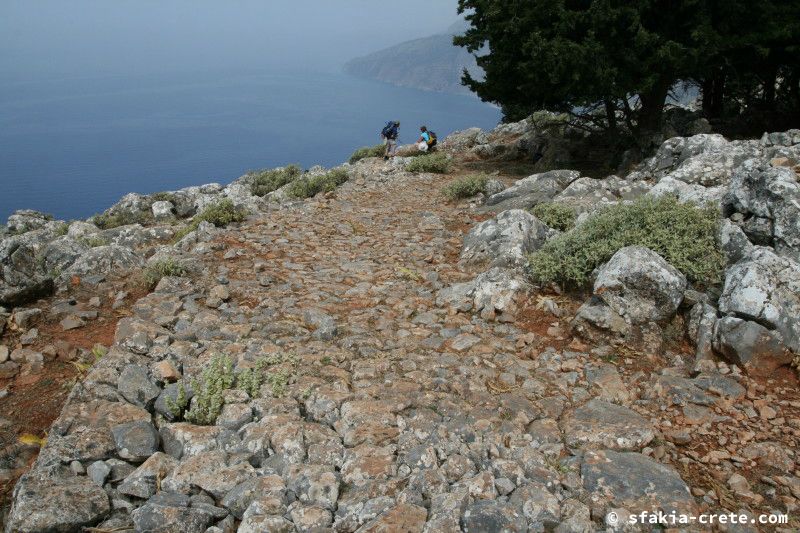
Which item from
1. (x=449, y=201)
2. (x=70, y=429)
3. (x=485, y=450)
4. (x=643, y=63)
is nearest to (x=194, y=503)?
(x=70, y=429)

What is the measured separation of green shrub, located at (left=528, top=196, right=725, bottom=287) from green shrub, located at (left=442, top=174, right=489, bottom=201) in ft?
20.2

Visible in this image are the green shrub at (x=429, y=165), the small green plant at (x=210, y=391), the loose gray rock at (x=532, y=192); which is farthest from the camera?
the green shrub at (x=429, y=165)

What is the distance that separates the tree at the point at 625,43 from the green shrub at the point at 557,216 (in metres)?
5.72

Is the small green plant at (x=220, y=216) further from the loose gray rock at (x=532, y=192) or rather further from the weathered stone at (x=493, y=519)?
the weathered stone at (x=493, y=519)

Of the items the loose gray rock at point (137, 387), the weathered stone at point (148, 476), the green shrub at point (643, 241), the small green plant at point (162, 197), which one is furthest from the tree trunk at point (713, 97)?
the small green plant at point (162, 197)

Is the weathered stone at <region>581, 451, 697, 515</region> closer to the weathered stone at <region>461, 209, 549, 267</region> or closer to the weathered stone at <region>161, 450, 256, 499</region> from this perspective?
the weathered stone at <region>161, 450, 256, 499</region>

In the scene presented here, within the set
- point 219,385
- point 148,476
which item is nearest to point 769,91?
point 219,385

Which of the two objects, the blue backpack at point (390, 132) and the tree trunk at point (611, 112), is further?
the blue backpack at point (390, 132)

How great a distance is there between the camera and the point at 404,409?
542 centimetres

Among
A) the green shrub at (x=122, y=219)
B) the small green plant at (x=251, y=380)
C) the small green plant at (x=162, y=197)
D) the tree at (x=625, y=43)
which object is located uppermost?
the tree at (x=625, y=43)

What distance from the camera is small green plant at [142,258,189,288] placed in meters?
8.80

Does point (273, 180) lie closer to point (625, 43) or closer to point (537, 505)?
point (625, 43)

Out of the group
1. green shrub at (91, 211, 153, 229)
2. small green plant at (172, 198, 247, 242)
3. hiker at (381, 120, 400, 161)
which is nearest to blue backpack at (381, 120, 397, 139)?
hiker at (381, 120, 400, 161)

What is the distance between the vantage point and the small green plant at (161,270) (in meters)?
8.80
